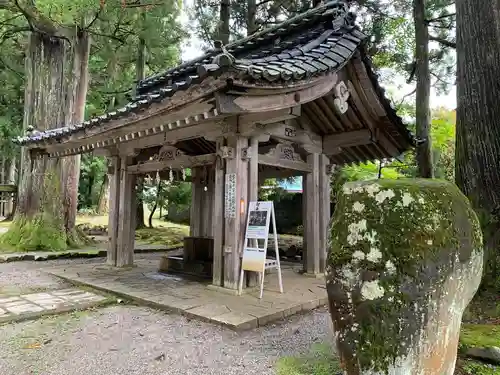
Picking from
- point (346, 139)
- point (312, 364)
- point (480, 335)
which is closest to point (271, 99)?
point (346, 139)

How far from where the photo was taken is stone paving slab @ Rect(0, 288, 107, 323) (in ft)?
14.8

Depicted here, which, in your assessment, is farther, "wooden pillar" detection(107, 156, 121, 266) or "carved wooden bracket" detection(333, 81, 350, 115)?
"wooden pillar" detection(107, 156, 121, 266)

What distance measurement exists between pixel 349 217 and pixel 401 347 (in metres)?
0.78

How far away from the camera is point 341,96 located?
5.71 m

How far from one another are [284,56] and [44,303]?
4.98 metres

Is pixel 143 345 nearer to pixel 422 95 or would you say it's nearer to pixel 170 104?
pixel 170 104

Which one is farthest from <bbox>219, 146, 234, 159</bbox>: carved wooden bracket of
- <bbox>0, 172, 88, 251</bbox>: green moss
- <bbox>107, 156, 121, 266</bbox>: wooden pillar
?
<bbox>0, 172, 88, 251</bbox>: green moss

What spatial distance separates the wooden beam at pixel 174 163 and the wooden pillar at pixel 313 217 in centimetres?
204

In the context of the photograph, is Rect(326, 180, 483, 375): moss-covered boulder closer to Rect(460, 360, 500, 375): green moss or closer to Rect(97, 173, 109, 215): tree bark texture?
Rect(460, 360, 500, 375): green moss

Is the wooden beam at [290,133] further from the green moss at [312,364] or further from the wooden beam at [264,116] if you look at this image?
the green moss at [312,364]

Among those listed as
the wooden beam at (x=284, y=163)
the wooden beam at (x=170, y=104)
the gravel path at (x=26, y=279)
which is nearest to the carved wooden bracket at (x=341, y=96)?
the wooden beam at (x=284, y=163)

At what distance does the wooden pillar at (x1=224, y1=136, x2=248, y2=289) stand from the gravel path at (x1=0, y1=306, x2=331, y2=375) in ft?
3.73

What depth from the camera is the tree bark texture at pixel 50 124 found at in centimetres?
1019

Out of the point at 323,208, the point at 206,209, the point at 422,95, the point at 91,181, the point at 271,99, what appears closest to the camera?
the point at 271,99
